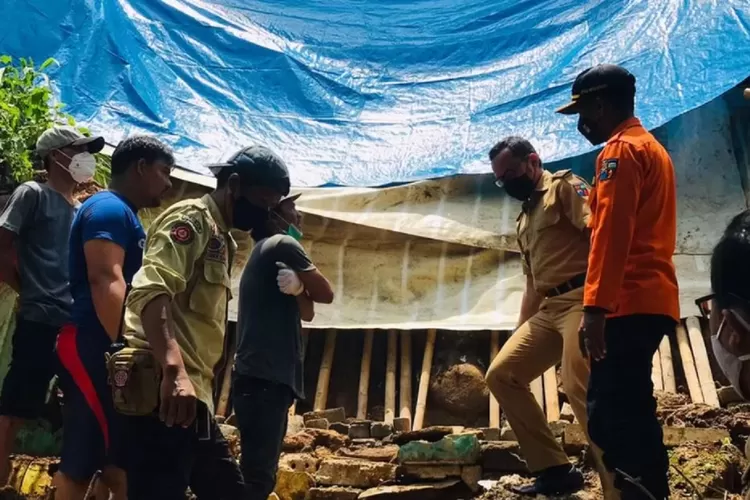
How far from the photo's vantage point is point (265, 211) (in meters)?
3.23

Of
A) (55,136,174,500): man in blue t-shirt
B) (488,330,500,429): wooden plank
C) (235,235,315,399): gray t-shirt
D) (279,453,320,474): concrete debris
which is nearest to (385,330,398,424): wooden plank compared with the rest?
(488,330,500,429): wooden plank

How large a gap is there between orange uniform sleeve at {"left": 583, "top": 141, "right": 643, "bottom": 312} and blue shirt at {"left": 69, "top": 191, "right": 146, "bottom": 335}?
168 centimetres

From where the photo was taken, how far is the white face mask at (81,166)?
13.7 feet

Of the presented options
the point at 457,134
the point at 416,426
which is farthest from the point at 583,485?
the point at 457,134

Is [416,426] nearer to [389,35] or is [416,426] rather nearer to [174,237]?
[174,237]

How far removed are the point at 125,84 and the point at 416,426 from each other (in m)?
3.91

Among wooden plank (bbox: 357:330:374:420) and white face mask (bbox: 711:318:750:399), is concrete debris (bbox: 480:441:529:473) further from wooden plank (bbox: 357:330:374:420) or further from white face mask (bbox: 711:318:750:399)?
white face mask (bbox: 711:318:750:399)

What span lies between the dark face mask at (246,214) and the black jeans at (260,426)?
1.85 feet

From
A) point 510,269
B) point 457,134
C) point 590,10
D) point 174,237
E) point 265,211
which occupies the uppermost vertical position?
point 590,10

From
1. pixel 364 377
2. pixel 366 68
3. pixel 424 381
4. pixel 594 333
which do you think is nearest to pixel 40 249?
pixel 594 333

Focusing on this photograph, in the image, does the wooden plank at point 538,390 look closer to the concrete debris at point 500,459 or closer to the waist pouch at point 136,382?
the concrete debris at point 500,459

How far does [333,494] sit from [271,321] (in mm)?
1336

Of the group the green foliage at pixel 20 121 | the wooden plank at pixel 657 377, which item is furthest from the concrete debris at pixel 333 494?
the green foliage at pixel 20 121

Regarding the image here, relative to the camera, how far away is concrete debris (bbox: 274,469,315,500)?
4.38 metres
